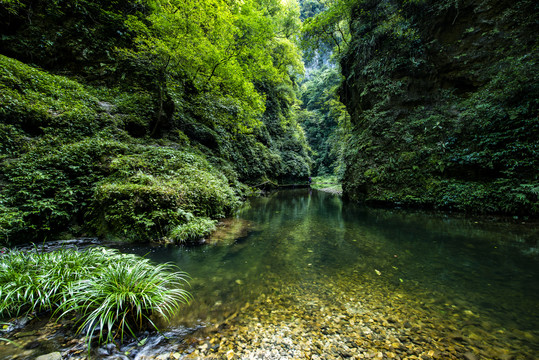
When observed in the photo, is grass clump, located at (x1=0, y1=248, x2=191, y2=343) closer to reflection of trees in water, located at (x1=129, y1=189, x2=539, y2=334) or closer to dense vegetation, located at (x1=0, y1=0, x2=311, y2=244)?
reflection of trees in water, located at (x1=129, y1=189, x2=539, y2=334)

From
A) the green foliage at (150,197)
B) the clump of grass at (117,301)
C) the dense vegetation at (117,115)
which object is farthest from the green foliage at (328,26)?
the clump of grass at (117,301)

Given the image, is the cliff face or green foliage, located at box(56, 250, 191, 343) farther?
the cliff face

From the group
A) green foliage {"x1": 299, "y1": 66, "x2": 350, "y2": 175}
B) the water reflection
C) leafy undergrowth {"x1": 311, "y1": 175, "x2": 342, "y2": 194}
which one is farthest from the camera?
green foliage {"x1": 299, "y1": 66, "x2": 350, "y2": 175}

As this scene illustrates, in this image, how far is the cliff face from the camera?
772 cm

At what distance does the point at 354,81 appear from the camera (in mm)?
15328

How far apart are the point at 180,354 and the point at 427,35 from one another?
17330 millimetres

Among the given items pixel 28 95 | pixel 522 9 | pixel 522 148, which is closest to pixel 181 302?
pixel 28 95

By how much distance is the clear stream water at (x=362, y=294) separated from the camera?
2.30 meters

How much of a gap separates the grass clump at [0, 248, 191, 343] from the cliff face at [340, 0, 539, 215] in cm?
1110

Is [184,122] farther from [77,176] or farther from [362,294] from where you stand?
[362,294]

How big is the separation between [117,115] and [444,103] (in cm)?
1631

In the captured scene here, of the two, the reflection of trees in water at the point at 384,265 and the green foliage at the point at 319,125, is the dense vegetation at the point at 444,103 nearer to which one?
the reflection of trees in water at the point at 384,265

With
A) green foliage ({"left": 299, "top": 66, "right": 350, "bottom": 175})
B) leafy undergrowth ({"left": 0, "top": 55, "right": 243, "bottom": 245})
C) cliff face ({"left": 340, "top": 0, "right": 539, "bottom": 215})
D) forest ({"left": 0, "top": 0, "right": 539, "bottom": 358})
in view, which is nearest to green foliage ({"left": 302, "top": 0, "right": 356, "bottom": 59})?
forest ({"left": 0, "top": 0, "right": 539, "bottom": 358})

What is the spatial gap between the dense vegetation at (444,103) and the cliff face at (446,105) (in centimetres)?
4
